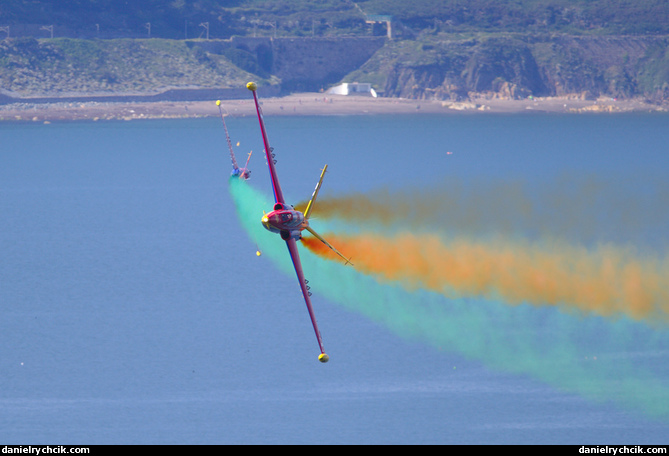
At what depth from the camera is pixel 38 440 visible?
87500 millimetres

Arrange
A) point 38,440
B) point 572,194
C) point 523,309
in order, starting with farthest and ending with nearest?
point 523,309, point 38,440, point 572,194

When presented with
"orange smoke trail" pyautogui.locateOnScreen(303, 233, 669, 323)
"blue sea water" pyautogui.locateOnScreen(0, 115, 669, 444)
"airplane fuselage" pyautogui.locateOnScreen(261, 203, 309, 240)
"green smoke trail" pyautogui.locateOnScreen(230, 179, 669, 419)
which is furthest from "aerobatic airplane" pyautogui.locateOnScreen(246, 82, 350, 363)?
"green smoke trail" pyautogui.locateOnScreen(230, 179, 669, 419)

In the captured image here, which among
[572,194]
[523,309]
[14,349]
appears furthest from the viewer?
[523,309]

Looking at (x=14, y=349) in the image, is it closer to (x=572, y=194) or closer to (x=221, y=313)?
(x=221, y=313)

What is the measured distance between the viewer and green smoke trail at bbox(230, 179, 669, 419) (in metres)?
97.4

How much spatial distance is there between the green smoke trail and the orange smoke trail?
25.6 m

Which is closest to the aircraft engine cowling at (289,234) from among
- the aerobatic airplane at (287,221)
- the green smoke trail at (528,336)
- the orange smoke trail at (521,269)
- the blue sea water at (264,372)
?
the aerobatic airplane at (287,221)

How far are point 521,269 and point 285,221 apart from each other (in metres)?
21.1

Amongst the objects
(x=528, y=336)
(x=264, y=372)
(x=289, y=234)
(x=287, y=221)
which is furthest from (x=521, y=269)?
(x=528, y=336)

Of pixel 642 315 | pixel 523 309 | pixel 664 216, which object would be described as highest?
pixel 664 216

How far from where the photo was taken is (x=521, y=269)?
221 feet

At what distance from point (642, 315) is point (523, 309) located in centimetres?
5601

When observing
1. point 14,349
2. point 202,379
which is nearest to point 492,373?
point 202,379

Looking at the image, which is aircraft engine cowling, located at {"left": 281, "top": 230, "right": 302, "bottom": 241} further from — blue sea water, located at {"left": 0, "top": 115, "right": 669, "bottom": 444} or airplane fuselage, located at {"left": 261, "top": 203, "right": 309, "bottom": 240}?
blue sea water, located at {"left": 0, "top": 115, "right": 669, "bottom": 444}
